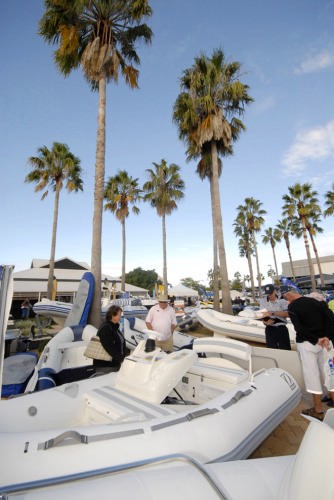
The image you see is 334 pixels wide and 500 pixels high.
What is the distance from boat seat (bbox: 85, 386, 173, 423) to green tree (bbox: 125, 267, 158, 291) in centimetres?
6380

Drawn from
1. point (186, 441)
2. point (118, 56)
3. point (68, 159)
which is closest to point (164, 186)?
point (68, 159)

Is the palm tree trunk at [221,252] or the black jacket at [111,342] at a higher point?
the palm tree trunk at [221,252]

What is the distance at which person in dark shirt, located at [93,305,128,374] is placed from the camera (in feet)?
11.1

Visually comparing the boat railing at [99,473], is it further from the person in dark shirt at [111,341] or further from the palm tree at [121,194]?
the palm tree at [121,194]

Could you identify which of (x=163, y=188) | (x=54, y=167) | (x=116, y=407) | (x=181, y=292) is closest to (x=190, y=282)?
(x=181, y=292)

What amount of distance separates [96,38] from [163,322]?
9795mm

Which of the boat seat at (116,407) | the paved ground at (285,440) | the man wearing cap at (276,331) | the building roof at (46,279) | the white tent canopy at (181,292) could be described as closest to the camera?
→ the boat seat at (116,407)

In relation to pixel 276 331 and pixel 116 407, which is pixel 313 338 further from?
pixel 116 407

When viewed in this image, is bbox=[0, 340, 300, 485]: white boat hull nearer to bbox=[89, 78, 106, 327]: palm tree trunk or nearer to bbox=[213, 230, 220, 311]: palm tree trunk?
bbox=[89, 78, 106, 327]: palm tree trunk

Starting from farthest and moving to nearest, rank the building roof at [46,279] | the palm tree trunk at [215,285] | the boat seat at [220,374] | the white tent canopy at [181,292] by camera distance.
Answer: the white tent canopy at [181,292] → the building roof at [46,279] → the palm tree trunk at [215,285] → the boat seat at [220,374]

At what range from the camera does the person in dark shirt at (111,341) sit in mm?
3373

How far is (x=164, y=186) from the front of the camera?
22422 mm

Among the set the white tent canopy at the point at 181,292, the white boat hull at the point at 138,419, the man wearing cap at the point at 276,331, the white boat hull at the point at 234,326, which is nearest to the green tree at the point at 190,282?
the white tent canopy at the point at 181,292

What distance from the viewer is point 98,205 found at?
812 centimetres
